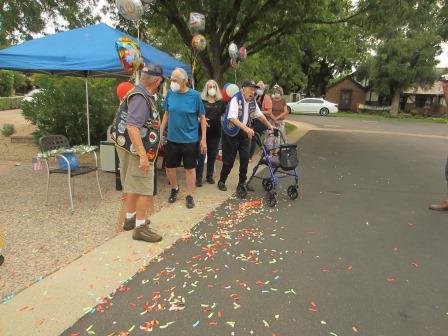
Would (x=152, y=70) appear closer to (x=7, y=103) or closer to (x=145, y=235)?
(x=145, y=235)

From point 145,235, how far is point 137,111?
1316 mm

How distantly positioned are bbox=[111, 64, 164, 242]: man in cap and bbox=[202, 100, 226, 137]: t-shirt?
94.1 inches

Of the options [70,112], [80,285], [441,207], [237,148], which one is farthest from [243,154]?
[70,112]

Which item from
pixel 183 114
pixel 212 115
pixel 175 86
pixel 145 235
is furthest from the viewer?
pixel 212 115

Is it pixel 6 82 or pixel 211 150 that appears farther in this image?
pixel 6 82

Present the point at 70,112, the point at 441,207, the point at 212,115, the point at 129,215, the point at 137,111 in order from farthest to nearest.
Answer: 1. the point at 70,112
2. the point at 212,115
3. the point at 441,207
4. the point at 129,215
5. the point at 137,111

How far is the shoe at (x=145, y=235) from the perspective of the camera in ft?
13.4

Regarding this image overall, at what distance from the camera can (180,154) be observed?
17.5ft

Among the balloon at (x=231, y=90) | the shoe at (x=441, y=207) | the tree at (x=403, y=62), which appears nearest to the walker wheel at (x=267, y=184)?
the balloon at (x=231, y=90)

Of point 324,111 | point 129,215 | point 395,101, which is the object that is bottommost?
point 129,215

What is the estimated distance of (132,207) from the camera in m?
4.34

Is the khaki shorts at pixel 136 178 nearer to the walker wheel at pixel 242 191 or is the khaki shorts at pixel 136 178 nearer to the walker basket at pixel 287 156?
the walker wheel at pixel 242 191

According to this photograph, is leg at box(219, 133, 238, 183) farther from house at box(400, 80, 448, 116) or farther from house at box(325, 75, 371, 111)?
house at box(400, 80, 448, 116)

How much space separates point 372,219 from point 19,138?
941 cm
